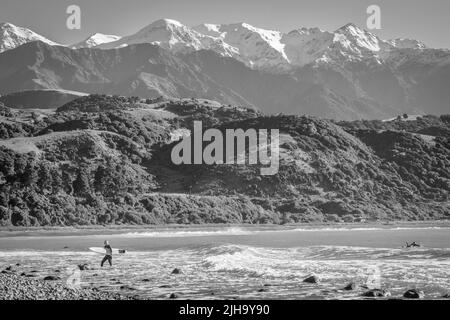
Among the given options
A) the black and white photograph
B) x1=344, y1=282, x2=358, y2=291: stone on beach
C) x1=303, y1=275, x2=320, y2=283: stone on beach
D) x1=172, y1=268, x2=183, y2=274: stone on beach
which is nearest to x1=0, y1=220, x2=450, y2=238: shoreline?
the black and white photograph

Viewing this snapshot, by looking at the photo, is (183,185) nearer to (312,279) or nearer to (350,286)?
(312,279)

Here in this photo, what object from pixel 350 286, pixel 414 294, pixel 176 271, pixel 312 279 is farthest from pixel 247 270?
pixel 414 294

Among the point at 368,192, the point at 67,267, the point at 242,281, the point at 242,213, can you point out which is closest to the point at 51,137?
the point at 242,213

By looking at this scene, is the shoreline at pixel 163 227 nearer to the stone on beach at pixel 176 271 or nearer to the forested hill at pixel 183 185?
the forested hill at pixel 183 185

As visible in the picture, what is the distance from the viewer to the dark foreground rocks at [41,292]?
30.3 m

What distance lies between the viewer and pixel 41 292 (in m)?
31.3

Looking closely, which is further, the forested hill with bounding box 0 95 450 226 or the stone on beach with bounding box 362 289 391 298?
the forested hill with bounding box 0 95 450 226

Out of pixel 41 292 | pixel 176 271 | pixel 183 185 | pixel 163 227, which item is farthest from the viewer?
pixel 183 185

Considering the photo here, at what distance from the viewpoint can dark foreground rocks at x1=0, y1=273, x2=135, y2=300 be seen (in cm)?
3031

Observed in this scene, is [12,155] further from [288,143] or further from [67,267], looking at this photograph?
[67,267]

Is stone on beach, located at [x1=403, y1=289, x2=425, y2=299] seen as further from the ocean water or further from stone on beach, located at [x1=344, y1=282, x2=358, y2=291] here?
stone on beach, located at [x1=344, y1=282, x2=358, y2=291]

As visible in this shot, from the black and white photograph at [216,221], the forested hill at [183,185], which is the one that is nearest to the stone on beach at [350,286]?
the black and white photograph at [216,221]
